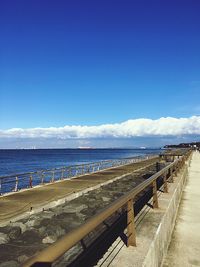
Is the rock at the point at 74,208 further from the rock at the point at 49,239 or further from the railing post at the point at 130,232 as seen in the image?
the railing post at the point at 130,232

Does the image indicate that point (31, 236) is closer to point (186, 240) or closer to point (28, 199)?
point (28, 199)

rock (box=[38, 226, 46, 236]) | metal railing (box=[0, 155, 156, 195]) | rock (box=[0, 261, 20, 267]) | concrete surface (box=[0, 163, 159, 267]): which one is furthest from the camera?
metal railing (box=[0, 155, 156, 195])

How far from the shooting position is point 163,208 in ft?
21.7

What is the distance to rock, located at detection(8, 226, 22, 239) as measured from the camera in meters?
9.09

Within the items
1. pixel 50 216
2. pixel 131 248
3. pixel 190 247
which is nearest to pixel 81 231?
pixel 131 248

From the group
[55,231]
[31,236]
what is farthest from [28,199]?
[31,236]

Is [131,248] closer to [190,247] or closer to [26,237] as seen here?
[190,247]

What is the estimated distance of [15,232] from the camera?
30.6 ft

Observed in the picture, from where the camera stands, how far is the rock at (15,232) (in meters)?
9.09

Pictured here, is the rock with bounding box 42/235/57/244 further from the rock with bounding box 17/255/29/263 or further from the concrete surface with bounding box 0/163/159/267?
the rock with bounding box 17/255/29/263

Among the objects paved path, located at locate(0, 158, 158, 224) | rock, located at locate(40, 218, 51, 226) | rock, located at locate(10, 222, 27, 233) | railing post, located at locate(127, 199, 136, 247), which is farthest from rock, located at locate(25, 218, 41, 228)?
railing post, located at locate(127, 199, 136, 247)

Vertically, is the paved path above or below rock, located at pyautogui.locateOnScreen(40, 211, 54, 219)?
above

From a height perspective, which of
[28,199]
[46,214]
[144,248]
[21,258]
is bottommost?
[21,258]

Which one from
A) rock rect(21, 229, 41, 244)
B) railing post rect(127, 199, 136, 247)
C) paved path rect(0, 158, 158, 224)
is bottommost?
rock rect(21, 229, 41, 244)
